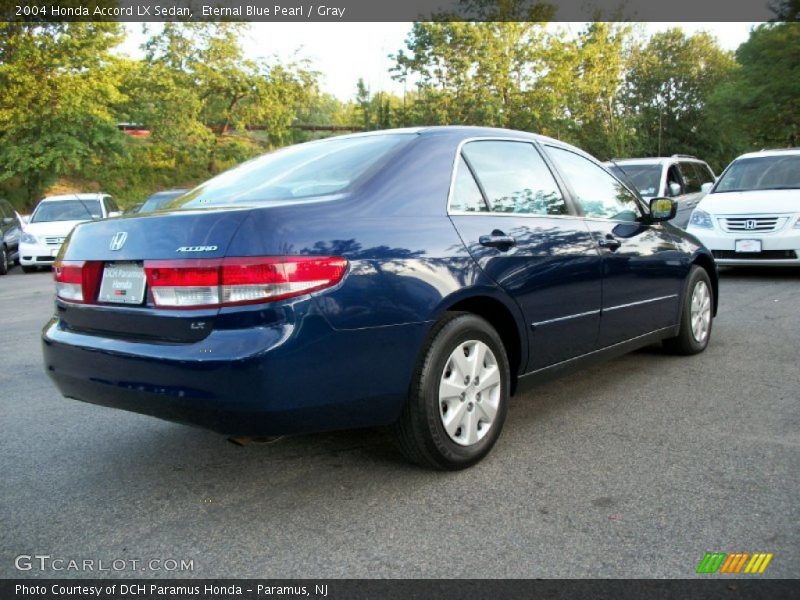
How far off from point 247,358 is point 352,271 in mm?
540

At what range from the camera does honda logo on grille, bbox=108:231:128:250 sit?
3027mm

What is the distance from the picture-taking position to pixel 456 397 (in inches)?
128

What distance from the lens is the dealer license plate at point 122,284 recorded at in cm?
294

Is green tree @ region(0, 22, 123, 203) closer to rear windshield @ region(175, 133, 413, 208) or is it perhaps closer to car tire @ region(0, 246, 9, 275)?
car tire @ region(0, 246, 9, 275)

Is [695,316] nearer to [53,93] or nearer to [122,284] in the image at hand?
[122,284]

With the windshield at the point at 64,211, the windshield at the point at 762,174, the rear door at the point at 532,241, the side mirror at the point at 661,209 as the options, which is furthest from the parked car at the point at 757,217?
the windshield at the point at 64,211

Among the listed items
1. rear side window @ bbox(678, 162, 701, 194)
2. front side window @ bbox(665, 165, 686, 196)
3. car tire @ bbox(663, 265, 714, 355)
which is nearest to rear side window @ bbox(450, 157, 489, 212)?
car tire @ bbox(663, 265, 714, 355)

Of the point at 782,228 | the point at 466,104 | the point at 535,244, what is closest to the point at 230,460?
the point at 535,244

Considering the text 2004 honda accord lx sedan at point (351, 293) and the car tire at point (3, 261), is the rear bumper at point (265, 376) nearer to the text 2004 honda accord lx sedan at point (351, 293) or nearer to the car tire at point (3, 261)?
the text 2004 honda accord lx sedan at point (351, 293)

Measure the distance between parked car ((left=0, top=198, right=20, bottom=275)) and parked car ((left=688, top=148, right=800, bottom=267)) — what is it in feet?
46.5

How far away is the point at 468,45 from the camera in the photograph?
112 feet

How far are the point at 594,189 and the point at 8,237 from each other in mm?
15852

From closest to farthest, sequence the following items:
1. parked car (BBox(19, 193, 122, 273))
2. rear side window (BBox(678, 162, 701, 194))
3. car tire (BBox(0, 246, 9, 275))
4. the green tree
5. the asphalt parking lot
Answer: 1. the asphalt parking lot
2. rear side window (BBox(678, 162, 701, 194))
3. parked car (BBox(19, 193, 122, 273))
4. car tire (BBox(0, 246, 9, 275))
5. the green tree

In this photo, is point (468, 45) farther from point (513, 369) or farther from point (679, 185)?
point (513, 369)
